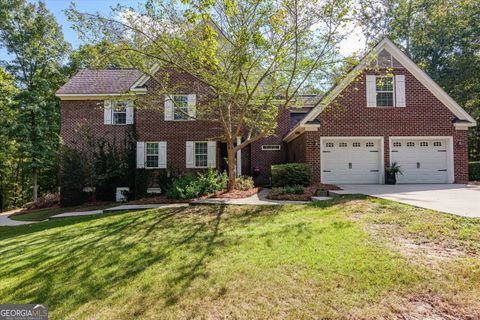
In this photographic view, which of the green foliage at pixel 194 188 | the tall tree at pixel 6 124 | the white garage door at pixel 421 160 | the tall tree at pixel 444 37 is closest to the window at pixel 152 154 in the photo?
the green foliage at pixel 194 188

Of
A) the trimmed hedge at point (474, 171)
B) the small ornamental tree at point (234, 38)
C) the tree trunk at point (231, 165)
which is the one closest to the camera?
the small ornamental tree at point (234, 38)

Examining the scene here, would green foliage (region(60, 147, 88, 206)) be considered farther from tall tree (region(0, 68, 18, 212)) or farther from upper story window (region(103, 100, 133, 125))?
tall tree (region(0, 68, 18, 212))

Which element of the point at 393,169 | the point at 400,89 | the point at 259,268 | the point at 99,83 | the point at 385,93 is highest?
the point at 99,83

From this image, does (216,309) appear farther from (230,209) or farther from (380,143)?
(380,143)

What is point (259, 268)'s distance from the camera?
12.8 feet

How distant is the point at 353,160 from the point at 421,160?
3111mm

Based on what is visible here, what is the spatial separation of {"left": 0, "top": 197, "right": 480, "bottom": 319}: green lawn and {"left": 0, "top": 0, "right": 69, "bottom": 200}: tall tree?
15.5 meters

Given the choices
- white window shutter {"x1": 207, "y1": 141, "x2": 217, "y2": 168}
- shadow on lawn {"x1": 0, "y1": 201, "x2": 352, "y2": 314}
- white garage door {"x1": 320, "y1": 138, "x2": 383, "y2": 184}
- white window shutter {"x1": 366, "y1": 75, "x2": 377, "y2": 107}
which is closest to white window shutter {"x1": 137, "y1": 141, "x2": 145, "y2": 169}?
white window shutter {"x1": 207, "y1": 141, "x2": 217, "y2": 168}

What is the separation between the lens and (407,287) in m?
3.19

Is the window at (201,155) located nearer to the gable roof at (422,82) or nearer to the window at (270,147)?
the window at (270,147)

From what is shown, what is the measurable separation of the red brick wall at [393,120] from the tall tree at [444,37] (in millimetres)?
7998

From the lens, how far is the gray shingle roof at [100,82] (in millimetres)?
14664

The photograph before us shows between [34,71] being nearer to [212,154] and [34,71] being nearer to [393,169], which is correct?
[212,154]

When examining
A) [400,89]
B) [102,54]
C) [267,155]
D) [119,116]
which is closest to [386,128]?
[400,89]
